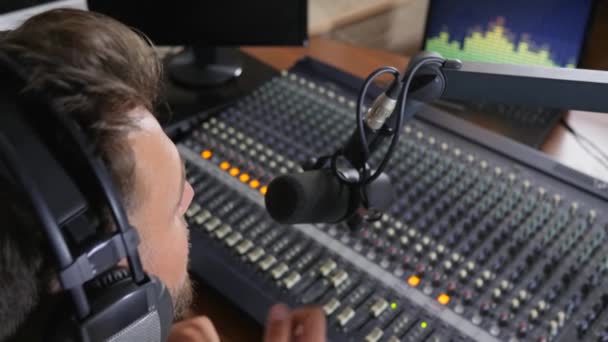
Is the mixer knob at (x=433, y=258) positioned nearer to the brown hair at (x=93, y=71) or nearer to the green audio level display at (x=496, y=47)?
the brown hair at (x=93, y=71)

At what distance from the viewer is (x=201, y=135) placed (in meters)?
0.95

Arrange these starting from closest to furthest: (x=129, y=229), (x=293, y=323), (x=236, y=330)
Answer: (x=129, y=229)
(x=293, y=323)
(x=236, y=330)

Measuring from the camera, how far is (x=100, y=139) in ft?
1.38

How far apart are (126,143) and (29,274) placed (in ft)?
0.39

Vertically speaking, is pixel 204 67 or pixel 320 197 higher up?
pixel 320 197

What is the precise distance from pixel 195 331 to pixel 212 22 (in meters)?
0.63

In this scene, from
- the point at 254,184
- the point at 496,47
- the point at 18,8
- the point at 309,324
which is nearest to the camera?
the point at 309,324

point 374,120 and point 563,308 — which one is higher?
point 374,120

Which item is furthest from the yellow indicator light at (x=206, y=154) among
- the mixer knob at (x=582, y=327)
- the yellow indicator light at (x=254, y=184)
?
the mixer knob at (x=582, y=327)

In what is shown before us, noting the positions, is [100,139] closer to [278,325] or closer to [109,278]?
[109,278]

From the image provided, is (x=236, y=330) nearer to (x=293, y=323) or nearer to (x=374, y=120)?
(x=293, y=323)

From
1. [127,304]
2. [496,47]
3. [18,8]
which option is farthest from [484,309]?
[18,8]

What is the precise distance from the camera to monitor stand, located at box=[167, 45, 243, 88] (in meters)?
1.12

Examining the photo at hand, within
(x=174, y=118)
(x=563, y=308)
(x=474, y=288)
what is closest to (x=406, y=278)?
(x=474, y=288)
